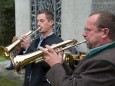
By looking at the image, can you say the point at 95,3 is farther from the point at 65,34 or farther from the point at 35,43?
the point at 35,43

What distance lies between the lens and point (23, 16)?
11.0 meters

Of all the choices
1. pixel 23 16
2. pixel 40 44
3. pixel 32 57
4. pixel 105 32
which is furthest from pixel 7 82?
pixel 105 32

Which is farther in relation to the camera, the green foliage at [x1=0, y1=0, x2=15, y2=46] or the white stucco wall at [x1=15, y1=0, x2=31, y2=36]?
the green foliage at [x1=0, y1=0, x2=15, y2=46]

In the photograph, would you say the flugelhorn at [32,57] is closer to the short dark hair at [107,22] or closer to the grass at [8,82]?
the short dark hair at [107,22]

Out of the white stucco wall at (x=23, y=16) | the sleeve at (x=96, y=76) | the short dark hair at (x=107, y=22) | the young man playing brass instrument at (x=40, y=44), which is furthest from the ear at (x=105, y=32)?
the white stucco wall at (x=23, y=16)

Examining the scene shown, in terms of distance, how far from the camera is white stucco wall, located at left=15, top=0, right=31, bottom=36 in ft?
35.3

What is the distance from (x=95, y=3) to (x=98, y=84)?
15.4ft

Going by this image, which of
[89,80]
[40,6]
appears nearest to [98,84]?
[89,80]

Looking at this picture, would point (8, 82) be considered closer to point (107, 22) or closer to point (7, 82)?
point (7, 82)

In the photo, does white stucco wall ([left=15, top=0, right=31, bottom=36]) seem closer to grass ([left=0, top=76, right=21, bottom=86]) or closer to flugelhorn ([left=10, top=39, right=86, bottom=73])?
grass ([left=0, top=76, right=21, bottom=86])

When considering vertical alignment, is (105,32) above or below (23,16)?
above

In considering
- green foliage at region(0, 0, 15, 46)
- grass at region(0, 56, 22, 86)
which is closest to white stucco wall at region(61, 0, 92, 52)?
grass at region(0, 56, 22, 86)

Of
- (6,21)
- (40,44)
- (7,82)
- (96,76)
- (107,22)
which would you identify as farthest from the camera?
(6,21)

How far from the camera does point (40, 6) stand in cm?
1023
